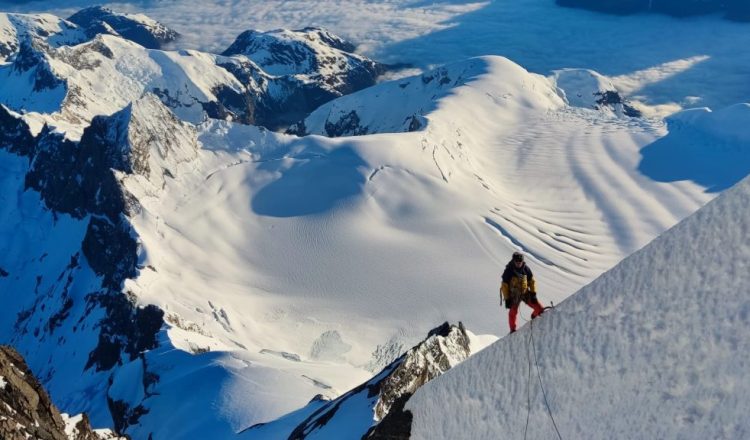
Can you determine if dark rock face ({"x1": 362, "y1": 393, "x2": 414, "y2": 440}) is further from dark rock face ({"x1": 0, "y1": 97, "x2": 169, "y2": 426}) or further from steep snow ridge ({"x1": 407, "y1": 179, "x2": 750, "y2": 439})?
dark rock face ({"x1": 0, "y1": 97, "x2": 169, "y2": 426})

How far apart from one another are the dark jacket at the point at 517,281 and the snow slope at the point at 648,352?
374 centimetres

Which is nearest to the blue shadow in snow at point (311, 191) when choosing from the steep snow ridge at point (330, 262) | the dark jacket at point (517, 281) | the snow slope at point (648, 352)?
the steep snow ridge at point (330, 262)

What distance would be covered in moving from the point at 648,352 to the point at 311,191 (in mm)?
170582

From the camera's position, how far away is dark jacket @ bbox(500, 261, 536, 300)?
30.0m

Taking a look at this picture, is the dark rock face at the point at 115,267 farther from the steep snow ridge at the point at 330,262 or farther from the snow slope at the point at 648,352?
the snow slope at the point at 648,352

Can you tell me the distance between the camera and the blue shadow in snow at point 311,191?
616 feet

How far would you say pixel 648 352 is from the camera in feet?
78.6

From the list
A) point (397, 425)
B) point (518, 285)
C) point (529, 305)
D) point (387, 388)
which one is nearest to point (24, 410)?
point (397, 425)

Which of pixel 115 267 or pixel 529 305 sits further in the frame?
pixel 115 267

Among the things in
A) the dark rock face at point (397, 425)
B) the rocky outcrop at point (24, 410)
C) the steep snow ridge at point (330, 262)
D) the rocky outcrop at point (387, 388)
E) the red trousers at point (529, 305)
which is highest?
the red trousers at point (529, 305)

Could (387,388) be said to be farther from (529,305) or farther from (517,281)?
(517,281)

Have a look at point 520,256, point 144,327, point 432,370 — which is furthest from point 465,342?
point 144,327

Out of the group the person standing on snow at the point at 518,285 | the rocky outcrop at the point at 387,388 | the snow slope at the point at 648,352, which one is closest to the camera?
the snow slope at the point at 648,352

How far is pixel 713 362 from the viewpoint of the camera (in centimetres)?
2295
